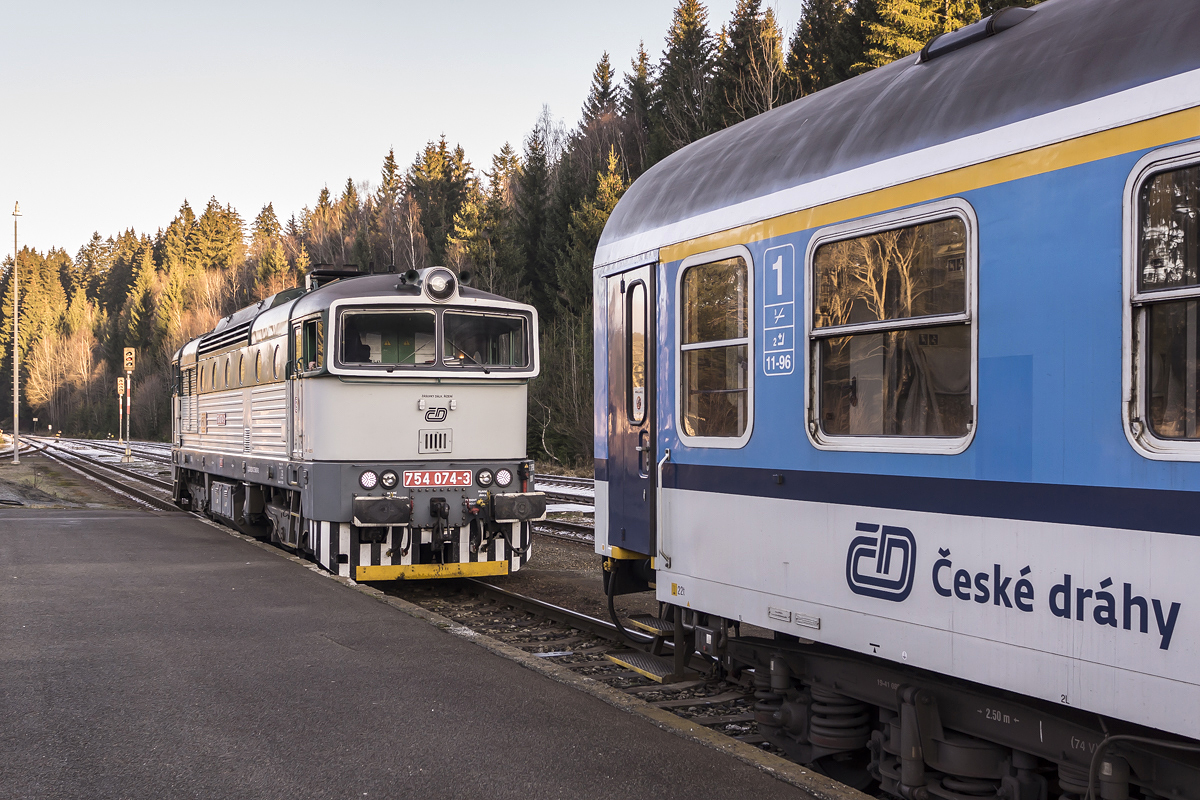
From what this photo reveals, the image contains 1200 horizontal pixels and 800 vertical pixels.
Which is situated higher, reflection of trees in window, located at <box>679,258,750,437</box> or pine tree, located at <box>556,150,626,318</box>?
pine tree, located at <box>556,150,626,318</box>

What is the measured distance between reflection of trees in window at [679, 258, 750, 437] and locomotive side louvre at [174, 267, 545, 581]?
571cm

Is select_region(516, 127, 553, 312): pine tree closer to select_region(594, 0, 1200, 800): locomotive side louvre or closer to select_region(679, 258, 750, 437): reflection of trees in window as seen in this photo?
select_region(679, 258, 750, 437): reflection of trees in window

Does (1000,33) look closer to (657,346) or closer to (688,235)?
(688,235)

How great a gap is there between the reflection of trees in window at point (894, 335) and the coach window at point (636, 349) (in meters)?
1.59

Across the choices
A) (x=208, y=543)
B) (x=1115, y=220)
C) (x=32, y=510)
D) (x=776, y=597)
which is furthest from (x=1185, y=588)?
(x=32, y=510)

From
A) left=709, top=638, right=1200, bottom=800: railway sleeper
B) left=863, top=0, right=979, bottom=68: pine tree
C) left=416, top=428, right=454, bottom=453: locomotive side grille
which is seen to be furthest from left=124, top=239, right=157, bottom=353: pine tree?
left=709, top=638, right=1200, bottom=800: railway sleeper

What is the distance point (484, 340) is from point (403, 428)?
4.44 feet

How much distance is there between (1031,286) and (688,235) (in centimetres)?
230

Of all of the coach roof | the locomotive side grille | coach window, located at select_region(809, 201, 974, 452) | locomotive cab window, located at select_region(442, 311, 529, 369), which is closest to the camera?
the coach roof

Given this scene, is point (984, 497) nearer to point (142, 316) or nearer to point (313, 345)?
point (313, 345)

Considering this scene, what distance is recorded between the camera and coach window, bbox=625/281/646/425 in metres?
6.10

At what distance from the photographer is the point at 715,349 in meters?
5.43

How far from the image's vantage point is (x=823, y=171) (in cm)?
475

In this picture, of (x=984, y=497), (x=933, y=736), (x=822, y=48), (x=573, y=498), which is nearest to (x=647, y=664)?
(x=933, y=736)
